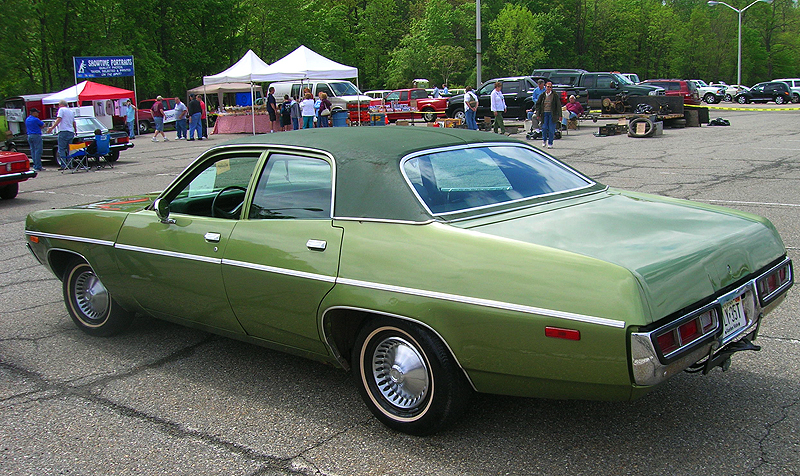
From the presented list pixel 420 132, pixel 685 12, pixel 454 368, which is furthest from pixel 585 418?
pixel 685 12

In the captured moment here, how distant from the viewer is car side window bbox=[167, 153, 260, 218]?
14.4 ft

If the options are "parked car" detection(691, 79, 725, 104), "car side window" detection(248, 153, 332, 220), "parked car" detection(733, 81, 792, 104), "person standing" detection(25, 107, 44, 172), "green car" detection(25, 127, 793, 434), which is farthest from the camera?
"parked car" detection(691, 79, 725, 104)

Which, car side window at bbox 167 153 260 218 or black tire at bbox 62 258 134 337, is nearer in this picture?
car side window at bbox 167 153 260 218

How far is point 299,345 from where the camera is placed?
12.4ft

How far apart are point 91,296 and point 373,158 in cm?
274

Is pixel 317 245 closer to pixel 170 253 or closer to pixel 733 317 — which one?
pixel 170 253

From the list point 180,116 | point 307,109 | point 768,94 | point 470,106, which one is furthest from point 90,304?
point 768,94

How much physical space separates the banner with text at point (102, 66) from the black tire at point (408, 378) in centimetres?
3139

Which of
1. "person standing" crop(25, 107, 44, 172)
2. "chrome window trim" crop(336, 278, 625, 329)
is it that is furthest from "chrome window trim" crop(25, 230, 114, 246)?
"person standing" crop(25, 107, 44, 172)

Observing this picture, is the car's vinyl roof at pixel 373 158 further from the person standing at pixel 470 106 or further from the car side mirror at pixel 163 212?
the person standing at pixel 470 106

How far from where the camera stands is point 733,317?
10.3 ft

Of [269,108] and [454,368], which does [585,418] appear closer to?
[454,368]

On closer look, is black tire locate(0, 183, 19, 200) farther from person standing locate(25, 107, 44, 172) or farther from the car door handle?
the car door handle

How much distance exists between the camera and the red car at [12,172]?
1314 cm
